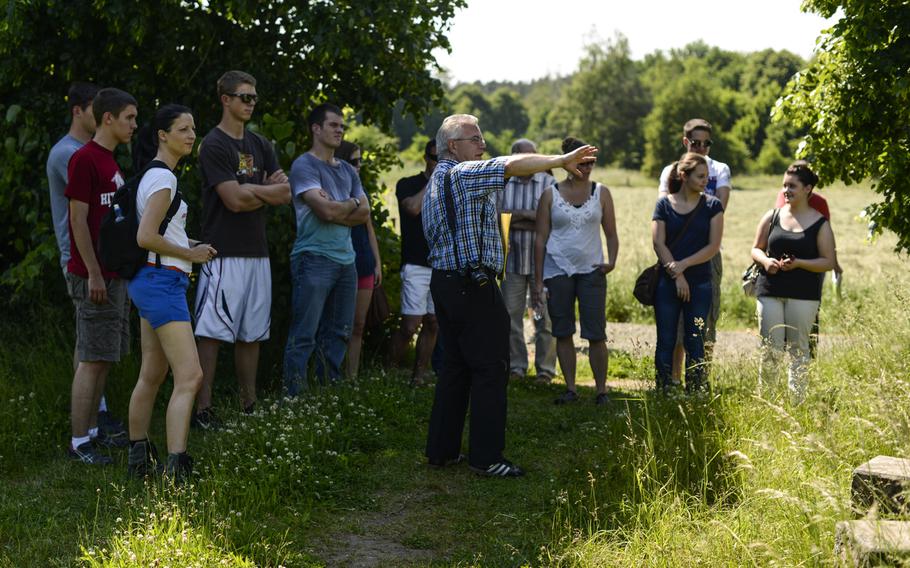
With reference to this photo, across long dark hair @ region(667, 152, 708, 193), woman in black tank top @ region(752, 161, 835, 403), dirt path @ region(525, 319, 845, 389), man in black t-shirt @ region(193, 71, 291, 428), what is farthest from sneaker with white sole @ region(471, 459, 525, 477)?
dirt path @ region(525, 319, 845, 389)

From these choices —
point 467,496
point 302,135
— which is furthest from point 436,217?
point 302,135

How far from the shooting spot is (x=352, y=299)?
8.05 meters

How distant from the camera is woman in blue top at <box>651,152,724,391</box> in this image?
8.00 metres

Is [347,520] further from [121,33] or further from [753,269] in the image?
[121,33]

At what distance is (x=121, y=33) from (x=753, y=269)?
5.59 meters

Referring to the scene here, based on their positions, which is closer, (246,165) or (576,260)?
(246,165)

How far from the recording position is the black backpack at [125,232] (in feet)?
19.0

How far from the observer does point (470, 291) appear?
623 centimetres

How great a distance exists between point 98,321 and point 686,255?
4.40m

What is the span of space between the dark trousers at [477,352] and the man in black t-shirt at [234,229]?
1.66 meters

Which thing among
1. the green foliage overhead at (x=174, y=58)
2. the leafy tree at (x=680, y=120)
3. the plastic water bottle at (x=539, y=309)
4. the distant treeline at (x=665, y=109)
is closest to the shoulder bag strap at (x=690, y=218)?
the plastic water bottle at (x=539, y=309)

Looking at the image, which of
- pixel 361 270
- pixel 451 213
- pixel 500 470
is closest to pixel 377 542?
pixel 500 470

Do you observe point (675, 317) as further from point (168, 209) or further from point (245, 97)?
point (168, 209)

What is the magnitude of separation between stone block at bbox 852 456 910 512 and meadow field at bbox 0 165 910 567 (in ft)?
0.34
